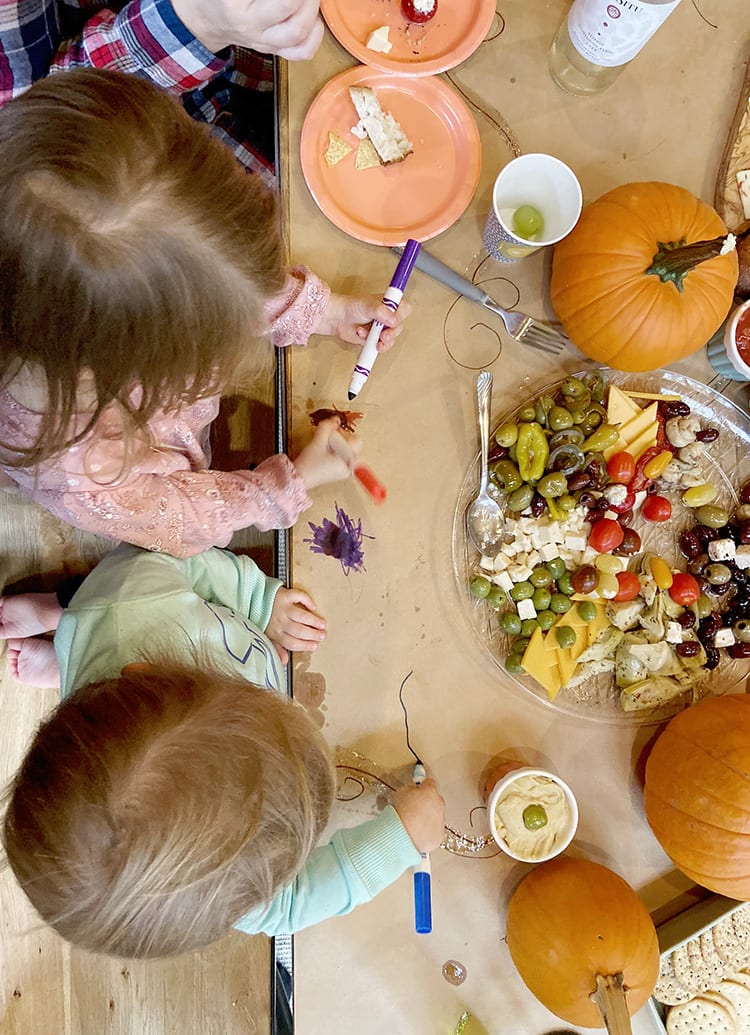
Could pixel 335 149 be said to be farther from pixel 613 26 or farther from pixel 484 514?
pixel 484 514

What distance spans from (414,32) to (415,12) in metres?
0.02

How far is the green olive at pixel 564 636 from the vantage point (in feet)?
3.01

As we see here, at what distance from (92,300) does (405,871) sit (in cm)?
73

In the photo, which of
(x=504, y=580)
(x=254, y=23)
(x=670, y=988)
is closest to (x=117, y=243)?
(x=254, y=23)

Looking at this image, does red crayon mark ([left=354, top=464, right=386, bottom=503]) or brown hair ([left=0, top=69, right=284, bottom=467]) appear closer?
brown hair ([left=0, top=69, right=284, bottom=467])

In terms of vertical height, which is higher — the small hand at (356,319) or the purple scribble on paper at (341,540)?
the small hand at (356,319)

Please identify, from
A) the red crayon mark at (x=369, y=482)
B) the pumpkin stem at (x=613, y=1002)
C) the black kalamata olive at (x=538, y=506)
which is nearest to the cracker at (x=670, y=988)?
the pumpkin stem at (x=613, y=1002)

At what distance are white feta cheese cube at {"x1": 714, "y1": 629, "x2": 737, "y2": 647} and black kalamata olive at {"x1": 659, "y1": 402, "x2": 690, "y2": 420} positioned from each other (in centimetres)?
28

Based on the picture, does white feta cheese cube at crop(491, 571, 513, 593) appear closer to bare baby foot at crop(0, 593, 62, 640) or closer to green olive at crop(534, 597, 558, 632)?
green olive at crop(534, 597, 558, 632)

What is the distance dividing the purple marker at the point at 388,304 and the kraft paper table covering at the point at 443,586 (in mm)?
42

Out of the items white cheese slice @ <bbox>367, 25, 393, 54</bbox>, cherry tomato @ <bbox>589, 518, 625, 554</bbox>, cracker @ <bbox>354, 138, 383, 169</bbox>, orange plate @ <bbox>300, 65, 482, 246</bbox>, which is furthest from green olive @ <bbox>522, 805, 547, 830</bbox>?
white cheese slice @ <bbox>367, 25, 393, 54</bbox>

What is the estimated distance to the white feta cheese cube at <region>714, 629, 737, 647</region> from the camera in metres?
0.95

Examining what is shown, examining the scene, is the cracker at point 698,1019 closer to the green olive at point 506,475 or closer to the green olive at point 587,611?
the green olive at point 587,611

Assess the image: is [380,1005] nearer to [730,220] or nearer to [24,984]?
[24,984]
